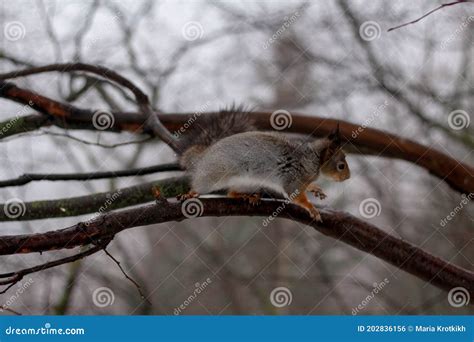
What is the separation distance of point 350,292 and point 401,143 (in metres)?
1.36

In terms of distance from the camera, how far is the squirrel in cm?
186

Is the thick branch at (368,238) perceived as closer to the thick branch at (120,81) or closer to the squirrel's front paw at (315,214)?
the squirrel's front paw at (315,214)

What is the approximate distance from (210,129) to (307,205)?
0.49 metres

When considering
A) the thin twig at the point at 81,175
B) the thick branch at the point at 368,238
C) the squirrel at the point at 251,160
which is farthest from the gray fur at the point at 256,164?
the thin twig at the point at 81,175

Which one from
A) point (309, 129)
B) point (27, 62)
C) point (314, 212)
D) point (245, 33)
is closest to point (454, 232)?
point (309, 129)

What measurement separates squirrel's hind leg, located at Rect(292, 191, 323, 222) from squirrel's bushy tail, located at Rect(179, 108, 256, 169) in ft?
1.18

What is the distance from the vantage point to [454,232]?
2.57 m

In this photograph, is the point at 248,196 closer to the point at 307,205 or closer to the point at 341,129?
the point at 307,205

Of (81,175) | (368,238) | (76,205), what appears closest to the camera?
(368,238)

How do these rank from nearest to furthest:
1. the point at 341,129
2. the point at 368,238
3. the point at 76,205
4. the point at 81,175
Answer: the point at 368,238, the point at 76,205, the point at 81,175, the point at 341,129

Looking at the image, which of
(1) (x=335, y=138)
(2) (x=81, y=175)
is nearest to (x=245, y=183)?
(1) (x=335, y=138)

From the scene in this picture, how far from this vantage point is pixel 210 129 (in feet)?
6.86

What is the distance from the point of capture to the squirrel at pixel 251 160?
1860 millimetres

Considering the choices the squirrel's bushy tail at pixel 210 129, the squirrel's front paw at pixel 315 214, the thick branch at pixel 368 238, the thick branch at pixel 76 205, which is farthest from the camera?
the squirrel's bushy tail at pixel 210 129
